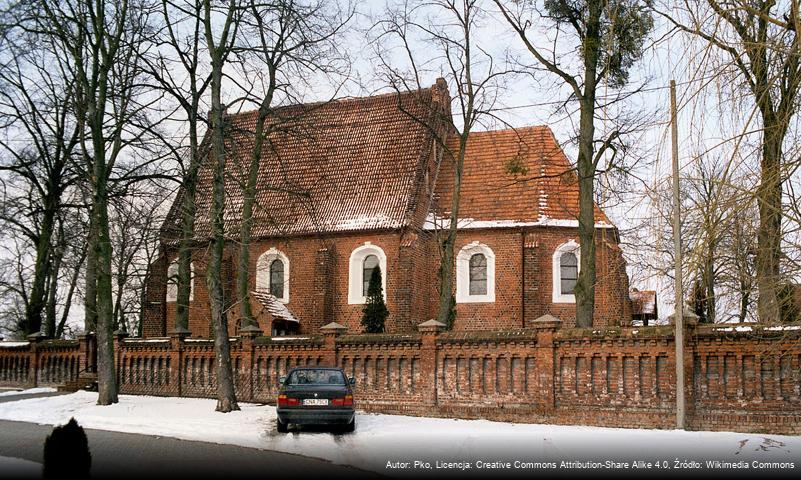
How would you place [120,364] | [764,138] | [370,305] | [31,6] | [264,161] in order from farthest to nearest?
[264,161] → [370,305] → [120,364] → [31,6] → [764,138]

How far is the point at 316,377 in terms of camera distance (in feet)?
55.6

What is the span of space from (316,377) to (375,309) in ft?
37.0

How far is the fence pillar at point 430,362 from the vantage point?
1928cm

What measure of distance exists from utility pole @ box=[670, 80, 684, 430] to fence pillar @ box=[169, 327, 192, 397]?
14312 millimetres

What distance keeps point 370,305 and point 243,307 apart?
4.91 meters

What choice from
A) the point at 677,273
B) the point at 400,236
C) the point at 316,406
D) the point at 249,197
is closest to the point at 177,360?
the point at 249,197

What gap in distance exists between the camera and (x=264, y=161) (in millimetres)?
35656

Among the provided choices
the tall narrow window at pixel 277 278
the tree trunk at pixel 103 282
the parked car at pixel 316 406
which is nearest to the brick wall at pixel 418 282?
the tall narrow window at pixel 277 278

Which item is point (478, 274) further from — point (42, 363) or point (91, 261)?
point (42, 363)

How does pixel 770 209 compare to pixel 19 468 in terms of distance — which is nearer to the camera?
pixel 770 209

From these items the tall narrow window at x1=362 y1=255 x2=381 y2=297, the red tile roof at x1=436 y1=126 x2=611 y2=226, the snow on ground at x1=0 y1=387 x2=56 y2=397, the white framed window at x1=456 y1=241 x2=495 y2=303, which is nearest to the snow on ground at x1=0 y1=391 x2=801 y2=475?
Answer: the snow on ground at x1=0 y1=387 x2=56 y2=397

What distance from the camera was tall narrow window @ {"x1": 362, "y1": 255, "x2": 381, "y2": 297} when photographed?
31141 millimetres

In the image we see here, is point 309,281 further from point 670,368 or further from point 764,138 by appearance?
point 764,138

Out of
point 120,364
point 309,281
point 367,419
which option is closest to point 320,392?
point 367,419
